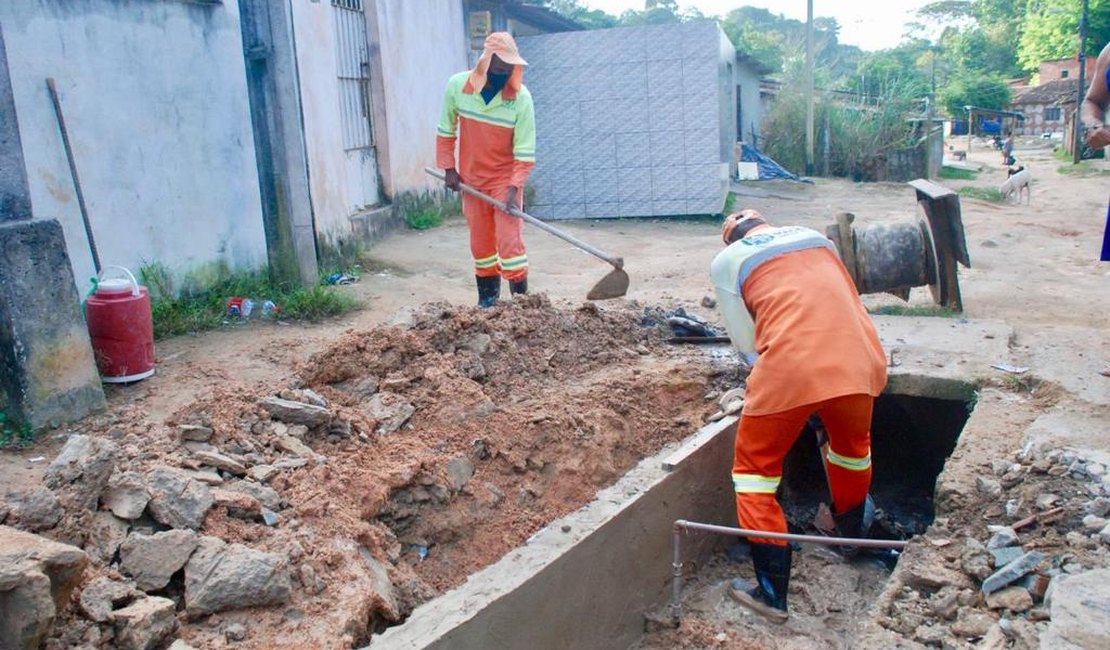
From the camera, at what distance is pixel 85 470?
288 cm

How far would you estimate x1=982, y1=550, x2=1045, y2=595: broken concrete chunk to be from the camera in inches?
113

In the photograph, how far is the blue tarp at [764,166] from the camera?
1752 centimetres

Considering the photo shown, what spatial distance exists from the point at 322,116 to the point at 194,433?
185 inches

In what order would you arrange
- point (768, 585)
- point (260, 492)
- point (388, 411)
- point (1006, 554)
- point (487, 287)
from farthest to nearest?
point (487, 287) → point (388, 411) → point (768, 585) → point (260, 492) → point (1006, 554)

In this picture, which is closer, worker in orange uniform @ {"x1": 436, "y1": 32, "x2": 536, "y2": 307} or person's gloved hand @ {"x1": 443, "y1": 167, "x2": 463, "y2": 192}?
worker in orange uniform @ {"x1": 436, "y1": 32, "x2": 536, "y2": 307}

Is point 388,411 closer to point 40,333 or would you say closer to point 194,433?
point 194,433

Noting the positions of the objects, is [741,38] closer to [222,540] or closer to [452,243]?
[452,243]

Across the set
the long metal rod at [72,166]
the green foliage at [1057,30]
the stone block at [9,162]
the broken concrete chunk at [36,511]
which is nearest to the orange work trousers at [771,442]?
the broken concrete chunk at [36,511]

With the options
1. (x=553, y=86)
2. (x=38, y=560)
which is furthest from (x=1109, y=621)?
Answer: (x=553, y=86)

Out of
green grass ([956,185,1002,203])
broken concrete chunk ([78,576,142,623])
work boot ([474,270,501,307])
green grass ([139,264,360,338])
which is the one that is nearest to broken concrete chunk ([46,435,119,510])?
broken concrete chunk ([78,576,142,623])

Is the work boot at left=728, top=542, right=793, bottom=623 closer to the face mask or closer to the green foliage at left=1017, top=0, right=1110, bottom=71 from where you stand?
the face mask

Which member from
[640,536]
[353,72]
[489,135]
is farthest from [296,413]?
[353,72]

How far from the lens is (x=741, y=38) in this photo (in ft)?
125

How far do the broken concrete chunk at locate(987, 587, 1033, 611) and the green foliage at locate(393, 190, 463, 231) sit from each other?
25.2ft
